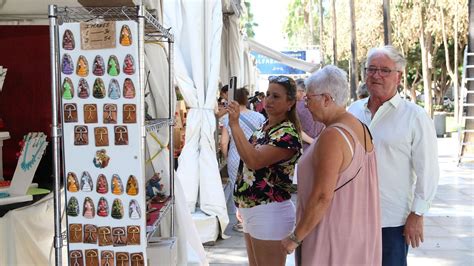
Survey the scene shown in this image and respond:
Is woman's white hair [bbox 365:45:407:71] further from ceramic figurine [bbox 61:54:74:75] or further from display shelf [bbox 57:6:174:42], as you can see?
ceramic figurine [bbox 61:54:74:75]

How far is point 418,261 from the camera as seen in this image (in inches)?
216

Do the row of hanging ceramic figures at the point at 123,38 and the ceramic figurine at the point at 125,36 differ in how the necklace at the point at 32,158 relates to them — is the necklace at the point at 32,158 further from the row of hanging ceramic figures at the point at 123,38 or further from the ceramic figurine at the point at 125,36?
the ceramic figurine at the point at 125,36

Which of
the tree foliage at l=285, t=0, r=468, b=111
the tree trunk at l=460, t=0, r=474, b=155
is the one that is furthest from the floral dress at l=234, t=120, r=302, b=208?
the tree foliage at l=285, t=0, r=468, b=111

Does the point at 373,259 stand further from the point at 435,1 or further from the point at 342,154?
the point at 435,1

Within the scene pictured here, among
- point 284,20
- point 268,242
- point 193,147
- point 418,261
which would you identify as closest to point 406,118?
point 268,242

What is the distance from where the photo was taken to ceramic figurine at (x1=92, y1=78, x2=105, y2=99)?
2.60m

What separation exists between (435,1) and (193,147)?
20.5 metres

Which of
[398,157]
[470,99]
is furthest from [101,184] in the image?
[470,99]

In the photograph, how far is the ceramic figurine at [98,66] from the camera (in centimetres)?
260

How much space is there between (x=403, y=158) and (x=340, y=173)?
2.44 feet

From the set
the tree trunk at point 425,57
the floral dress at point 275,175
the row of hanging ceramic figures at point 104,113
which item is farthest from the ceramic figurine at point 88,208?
the tree trunk at point 425,57

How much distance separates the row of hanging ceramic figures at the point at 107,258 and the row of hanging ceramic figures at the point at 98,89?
80 cm

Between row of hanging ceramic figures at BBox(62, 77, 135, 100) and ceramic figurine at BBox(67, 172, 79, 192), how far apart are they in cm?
39

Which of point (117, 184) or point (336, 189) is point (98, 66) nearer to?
point (117, 184)
